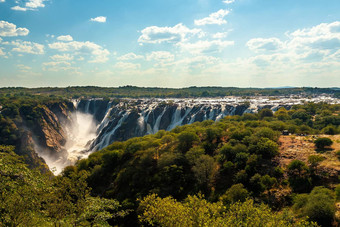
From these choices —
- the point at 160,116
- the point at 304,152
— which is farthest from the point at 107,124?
the point at 304,152

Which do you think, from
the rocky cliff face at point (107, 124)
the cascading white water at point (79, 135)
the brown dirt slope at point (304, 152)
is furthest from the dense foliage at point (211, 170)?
the cascading white water at point (79, 135)

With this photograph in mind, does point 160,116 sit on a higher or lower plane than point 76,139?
higher

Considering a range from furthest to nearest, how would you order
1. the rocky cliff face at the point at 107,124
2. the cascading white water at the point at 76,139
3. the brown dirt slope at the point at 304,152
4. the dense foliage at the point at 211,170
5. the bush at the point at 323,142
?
the rocky cliff face at the point at 107,124 → the cascading white water at the point at 76,139 → the bush at the point at 323,142 → the brown dirt slope at the point at 304,152 → the dense foliage at the point at 211,170

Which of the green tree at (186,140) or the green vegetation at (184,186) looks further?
the green tree at (186,140)

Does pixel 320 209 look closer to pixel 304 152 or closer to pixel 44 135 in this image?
pixel 304 152

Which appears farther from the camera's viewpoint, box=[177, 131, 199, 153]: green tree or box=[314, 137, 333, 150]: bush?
box=[177, 131, 199, 153]: green tree

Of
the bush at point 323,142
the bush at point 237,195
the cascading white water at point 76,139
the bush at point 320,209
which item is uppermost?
the bush at point 323,142

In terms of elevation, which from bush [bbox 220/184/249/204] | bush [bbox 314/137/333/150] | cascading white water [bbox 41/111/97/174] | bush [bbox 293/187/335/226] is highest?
bush [bbox 314/137/333/150]

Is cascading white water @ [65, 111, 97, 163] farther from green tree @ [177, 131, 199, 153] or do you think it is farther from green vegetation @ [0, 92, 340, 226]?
green tree @ [177, 131, 199, 153]

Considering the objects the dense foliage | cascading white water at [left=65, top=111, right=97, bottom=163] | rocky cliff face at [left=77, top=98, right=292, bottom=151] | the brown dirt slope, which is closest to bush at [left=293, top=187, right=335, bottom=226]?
the dense foliage

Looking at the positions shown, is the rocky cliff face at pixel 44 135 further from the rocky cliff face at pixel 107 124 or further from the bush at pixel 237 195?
the bush at pixel 237 195

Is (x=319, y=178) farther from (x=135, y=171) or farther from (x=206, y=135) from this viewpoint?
(x=135, y=171)
